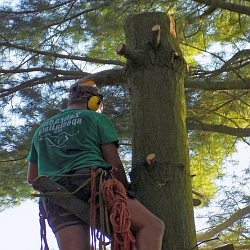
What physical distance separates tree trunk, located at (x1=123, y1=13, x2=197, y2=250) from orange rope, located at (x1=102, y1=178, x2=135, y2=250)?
1.01 feet

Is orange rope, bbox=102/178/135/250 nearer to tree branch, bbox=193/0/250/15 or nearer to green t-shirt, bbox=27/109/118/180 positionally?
green t-shirt, bbox=27/109/118/180

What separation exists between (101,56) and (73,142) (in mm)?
2669

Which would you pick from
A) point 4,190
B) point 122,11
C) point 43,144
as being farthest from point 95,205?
point 4,190

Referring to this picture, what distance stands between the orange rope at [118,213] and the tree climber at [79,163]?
0.06 m

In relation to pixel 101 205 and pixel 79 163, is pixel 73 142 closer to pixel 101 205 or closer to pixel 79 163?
pixel 79 163

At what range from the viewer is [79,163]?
2.45m

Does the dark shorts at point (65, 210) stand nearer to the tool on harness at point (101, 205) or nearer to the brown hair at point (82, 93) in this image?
the tool on harness at point (101, 205)

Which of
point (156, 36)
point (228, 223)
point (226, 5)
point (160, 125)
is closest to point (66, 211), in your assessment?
point (160, 125)

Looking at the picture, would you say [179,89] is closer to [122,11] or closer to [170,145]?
[170,145]

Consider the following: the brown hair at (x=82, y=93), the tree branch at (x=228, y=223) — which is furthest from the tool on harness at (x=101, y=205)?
the tree branch at (x=228, y=223)

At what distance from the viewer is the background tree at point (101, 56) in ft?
15.0

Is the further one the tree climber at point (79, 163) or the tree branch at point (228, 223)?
the tree branch at point (228, 223)

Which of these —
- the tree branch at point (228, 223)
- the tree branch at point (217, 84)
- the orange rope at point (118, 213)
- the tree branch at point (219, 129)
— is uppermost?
the tree branch at point (217, 84)

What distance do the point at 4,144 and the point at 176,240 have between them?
9.40ft
